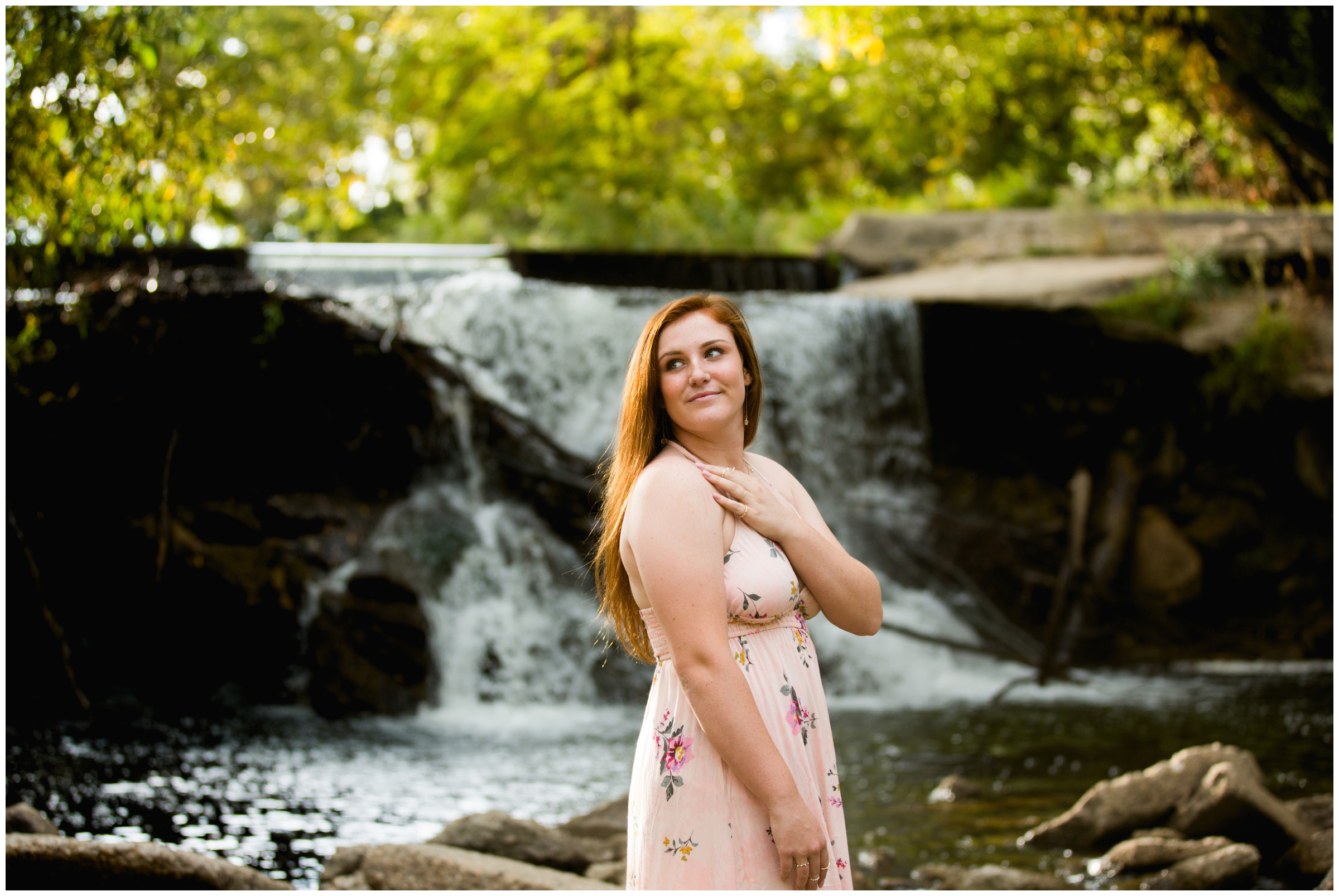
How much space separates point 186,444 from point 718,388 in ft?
23.2

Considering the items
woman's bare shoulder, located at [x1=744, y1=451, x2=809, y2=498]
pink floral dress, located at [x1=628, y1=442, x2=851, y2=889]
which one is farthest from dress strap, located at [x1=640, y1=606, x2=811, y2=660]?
woman's bare shoulder, located at [x1=744, y1=451, x2=809, y2=498]

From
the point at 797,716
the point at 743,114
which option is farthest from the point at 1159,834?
the point at 743,114

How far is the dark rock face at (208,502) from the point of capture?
299 inches

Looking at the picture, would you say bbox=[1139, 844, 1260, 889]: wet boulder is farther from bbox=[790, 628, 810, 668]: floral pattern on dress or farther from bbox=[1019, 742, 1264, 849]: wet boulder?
bbox=[790, 628, 810, 668]: floral pattern on dress

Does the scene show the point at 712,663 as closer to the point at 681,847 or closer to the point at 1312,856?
the point at 681,847

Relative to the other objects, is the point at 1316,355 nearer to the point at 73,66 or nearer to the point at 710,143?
the point at 73,66

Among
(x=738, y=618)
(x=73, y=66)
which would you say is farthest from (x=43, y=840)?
(x=73, y=66)

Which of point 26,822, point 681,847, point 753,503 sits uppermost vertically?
point 753,503

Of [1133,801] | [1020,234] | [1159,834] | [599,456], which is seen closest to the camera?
[1159,834]

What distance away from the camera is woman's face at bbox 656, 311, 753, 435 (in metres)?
2.03

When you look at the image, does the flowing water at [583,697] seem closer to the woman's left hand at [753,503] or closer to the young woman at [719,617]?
the young woman at [719,617]

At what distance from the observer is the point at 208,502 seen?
8.02 meters

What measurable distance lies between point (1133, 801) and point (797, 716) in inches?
142

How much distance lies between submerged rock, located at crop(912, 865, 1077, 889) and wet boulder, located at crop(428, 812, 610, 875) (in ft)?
4.45
